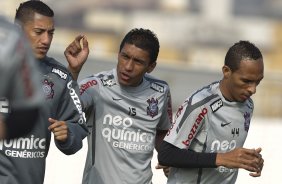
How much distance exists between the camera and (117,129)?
6098 mm

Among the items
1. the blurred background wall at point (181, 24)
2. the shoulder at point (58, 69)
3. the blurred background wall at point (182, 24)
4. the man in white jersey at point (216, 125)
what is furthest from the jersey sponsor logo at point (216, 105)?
the blurred background wall at point (181, 24)

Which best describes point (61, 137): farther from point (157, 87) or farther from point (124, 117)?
point (157, 87)

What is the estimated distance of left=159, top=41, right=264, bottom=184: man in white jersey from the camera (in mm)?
5559

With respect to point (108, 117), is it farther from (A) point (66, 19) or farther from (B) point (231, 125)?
(A) point (66, 19)

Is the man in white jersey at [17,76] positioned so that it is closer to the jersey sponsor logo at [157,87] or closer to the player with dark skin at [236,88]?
the player with dark skin at [236,88]

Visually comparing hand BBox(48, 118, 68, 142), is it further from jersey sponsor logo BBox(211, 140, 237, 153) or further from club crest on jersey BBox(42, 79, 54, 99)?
jersey sponsor logo BBox(211, 140, 237, 153)

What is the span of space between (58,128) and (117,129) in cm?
106

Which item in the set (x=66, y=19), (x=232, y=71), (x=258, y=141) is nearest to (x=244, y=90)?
(x=232, y=71)

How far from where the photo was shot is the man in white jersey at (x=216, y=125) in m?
5.56

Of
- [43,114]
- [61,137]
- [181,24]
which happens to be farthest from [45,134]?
[181,24]

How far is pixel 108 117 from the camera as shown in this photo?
6094 millimetres

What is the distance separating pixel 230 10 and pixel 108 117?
52.3m

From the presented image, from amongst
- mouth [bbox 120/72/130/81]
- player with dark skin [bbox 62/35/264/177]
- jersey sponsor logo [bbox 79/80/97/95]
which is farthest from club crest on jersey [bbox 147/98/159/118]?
player with dark skin [bbox 62/35/264/177]

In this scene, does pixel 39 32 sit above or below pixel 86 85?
above
